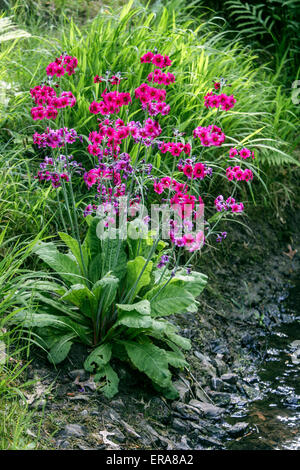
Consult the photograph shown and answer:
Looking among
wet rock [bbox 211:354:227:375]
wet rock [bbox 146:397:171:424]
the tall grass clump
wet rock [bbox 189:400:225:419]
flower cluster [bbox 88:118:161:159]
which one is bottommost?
wet rock [bbox 211:354:227:375]

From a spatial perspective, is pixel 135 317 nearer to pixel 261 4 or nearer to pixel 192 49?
pixel 192 49

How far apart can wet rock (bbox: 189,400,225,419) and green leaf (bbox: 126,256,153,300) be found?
0.62m

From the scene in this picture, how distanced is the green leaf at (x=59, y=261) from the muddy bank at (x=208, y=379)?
1.15ft

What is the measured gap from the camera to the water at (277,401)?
2.49 metres

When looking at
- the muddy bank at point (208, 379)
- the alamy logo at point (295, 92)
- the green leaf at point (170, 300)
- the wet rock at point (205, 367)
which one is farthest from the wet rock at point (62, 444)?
the alamy logo at point (295, 92)

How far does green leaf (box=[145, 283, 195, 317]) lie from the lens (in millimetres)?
2582

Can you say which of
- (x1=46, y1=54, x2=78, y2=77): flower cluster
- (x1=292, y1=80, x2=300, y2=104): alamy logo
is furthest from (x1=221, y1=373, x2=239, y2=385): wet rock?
(x1=292, y1=80, x2=300, y2=104): alamy logo

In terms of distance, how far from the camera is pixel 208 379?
9.54 feet

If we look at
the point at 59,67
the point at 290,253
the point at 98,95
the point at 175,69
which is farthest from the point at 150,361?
the point at 175,69

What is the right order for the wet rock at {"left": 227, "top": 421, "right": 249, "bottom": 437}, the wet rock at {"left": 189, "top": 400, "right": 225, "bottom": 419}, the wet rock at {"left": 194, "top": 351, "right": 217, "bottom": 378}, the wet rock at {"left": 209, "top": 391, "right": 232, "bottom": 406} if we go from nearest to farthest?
the wet rock at {"left": 227, "top": 421, "right": 249, "bottom": 437} < the wet rock at {"left": 189, "top": 400, "right": 225, "bottom": 419} < the wet rock at {"left": 209, "top": 391, "right": 232, "bottom": 406} < the wet rock at {"left": 194, "top": 351, "right": 217, "bottom": 378}

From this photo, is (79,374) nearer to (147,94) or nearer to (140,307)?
(140,307)

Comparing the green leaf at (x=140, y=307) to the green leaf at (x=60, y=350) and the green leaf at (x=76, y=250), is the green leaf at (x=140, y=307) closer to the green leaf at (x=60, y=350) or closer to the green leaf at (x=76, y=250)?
the green leaf at (x=60, y=350)

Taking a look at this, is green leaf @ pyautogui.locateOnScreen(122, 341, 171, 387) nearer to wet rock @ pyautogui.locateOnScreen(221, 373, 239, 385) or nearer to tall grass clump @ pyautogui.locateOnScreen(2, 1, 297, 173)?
wet rock @ pyautogui.locateOnScreen(221, 373, 239, 385)

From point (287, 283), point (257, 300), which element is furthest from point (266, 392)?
point (287, 283)
